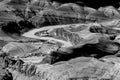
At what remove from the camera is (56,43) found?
45125mm

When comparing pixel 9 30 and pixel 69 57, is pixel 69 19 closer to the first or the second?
pixel 9 30

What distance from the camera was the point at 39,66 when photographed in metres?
21.3

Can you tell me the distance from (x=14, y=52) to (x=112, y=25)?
35936 millimetres

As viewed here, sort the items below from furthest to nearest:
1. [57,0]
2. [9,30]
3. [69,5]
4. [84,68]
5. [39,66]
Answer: [57,0] → [69,5] → [9,30] → [39,66] → [84,68]

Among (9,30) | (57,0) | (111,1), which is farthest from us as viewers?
(111,1)

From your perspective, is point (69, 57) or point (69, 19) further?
point (69, 19)

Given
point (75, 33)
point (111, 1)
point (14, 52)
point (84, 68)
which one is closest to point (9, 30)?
point (75, 33)

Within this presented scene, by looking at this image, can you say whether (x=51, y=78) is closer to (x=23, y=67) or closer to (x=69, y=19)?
(x=23, y=67)

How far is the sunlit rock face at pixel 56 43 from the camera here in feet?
62.8

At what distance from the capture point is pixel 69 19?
68062 mm

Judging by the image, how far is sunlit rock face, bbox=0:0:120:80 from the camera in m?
19.1

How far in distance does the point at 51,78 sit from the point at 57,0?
65.3m

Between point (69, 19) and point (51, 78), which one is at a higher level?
point (51, 78)

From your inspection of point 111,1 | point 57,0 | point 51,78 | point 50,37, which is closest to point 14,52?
point 51,78
